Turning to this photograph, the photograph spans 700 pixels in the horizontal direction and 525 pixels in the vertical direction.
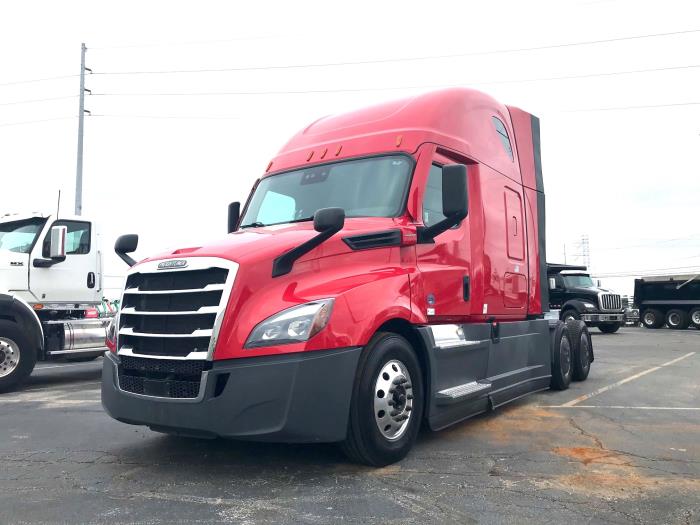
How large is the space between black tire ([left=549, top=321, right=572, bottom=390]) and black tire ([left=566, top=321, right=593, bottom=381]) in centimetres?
36

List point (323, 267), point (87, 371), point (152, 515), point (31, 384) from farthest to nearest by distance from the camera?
point (87, 371)
point (31, 384)
point (323, 267)
point (152, 515)

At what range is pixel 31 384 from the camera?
1012 cm

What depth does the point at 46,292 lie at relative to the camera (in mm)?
9984

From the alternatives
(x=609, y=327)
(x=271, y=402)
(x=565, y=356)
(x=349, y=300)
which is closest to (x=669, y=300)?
(x=609, y=327)

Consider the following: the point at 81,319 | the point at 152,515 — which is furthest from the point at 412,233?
the point at 81,319

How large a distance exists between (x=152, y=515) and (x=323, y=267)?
1.97 m

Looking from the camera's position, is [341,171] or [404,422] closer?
[404,422]

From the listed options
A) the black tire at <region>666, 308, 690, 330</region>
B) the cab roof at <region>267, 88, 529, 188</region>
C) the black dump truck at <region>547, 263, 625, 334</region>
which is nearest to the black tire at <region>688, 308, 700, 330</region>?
the black tire at <region>666, 308, 690, 330</region>

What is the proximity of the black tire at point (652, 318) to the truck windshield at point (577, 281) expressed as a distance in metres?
7.82

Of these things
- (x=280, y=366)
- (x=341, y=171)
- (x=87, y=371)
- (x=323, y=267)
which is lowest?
(x=87, y=371)

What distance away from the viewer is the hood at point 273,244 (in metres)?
4.37

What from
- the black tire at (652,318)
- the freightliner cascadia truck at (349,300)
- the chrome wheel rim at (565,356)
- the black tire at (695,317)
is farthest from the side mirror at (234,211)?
the black tire at (652,318)

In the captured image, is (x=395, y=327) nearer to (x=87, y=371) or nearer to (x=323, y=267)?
(x=323, y=267)

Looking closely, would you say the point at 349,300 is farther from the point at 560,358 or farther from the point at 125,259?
the point at 560,358
